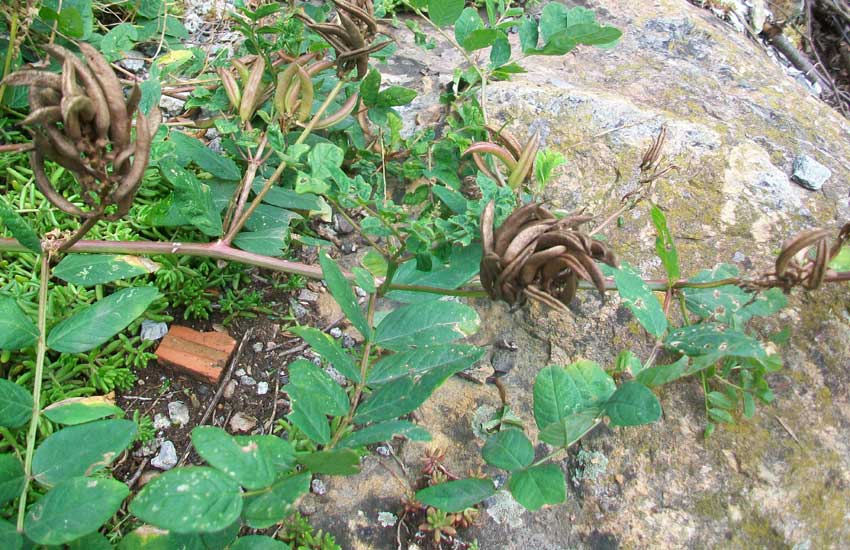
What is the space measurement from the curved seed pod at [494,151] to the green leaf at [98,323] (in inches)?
31.4

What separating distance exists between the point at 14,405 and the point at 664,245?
1329mm

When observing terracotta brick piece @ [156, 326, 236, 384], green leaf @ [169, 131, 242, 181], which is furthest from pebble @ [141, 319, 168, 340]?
green leaf @ [169, 131, 242, 181]

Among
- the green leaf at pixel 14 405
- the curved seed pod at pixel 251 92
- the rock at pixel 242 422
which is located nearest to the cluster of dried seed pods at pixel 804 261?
the rock at pixel 242 422

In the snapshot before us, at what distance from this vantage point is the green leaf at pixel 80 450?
3.73 feet

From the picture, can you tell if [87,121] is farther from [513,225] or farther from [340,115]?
[340,115]

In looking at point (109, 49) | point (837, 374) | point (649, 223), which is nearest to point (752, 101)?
point (649, 223)

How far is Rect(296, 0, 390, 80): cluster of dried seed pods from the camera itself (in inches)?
59.4

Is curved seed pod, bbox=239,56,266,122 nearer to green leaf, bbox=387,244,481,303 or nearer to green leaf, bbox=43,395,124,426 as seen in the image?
green leaf, bbox=387,244,481,303

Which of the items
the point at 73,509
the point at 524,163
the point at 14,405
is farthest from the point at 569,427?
the point at 14,405

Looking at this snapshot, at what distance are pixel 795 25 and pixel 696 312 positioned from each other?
294cm

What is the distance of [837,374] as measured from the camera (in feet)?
5.11

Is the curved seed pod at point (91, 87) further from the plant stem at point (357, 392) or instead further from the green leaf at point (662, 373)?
the green leaf at point (662, 373)

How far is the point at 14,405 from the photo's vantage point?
1243mm

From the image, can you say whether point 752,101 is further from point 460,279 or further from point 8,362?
point 8,362
